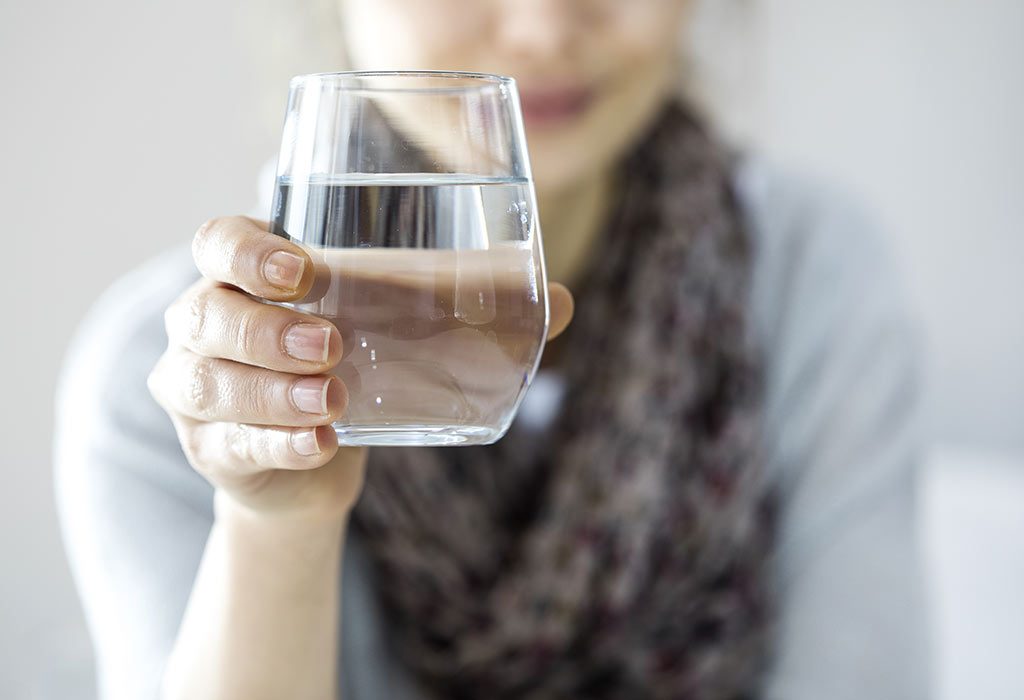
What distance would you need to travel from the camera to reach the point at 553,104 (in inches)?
39.5

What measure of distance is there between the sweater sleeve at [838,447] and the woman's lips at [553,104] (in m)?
0.46

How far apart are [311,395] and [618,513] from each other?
857 mm

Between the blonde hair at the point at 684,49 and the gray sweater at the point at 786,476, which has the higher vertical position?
the blonde hair at the point at 684,49

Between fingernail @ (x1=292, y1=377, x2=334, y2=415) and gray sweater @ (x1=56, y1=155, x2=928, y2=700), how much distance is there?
1.49ft

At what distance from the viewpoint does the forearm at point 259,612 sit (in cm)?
65

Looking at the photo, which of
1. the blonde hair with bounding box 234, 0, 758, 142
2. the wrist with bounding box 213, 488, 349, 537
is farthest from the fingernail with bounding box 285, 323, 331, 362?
the blonde hair with bounding box 234, 0, 758, 142

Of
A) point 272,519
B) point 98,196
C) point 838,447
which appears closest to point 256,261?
point 272,519

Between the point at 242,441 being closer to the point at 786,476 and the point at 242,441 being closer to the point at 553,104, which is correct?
the point at 553,104

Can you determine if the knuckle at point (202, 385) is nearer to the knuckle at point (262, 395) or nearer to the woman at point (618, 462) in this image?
the knuckle at point (262, 395)

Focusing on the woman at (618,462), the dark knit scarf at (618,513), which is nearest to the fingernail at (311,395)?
the woman at (618,462)

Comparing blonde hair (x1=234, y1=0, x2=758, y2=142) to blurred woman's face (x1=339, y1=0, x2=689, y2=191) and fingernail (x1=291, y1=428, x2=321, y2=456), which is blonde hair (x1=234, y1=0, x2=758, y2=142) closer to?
blurred woman's face (x1=339, y1=0, x2=689, y2=191)

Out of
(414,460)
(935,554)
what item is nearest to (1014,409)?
(935,554)

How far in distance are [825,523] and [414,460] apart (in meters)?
0.50

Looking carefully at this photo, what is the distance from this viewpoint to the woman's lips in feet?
3.24
